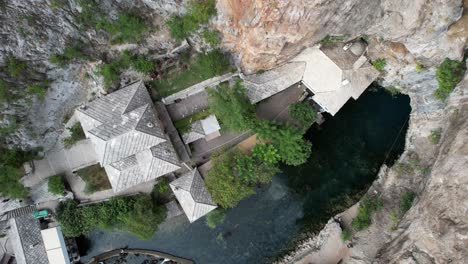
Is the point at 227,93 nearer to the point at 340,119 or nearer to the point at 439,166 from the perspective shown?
the point at 340,119

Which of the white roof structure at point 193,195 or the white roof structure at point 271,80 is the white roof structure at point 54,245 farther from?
the white roof structure at point 271,80

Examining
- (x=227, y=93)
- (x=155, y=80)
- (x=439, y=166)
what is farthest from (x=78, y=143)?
(x=439, y=166)

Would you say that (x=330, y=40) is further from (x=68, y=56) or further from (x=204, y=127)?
(x=68, y=56)

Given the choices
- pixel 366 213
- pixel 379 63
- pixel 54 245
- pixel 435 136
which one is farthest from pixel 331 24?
pixel 54 245

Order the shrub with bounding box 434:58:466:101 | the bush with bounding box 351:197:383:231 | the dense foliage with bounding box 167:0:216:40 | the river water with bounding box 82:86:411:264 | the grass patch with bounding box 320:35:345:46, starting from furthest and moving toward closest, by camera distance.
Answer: the river water with bounding box 82:86:411:264
the bush with bounding box 351:197:383:231
the grass patch with bounding box 320:35:345:46
the shrub with bounding box 434:58:466:101
the dense foliage with bounding box 167:0:216:40

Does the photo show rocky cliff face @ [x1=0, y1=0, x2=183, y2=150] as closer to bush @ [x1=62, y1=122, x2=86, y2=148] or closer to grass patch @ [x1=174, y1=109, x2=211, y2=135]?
bush @ [x1=62, y1=122, x2=86, y2=148]

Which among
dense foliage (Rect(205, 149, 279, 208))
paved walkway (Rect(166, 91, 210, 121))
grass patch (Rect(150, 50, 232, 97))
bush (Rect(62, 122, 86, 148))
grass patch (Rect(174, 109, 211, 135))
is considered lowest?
dense foliage (Rect(205, 149, 279, 208))

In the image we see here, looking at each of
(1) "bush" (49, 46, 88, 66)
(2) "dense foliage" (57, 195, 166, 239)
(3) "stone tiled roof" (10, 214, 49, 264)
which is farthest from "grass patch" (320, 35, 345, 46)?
(3) "stone tiled roof" (10, 214, 49, 264)
